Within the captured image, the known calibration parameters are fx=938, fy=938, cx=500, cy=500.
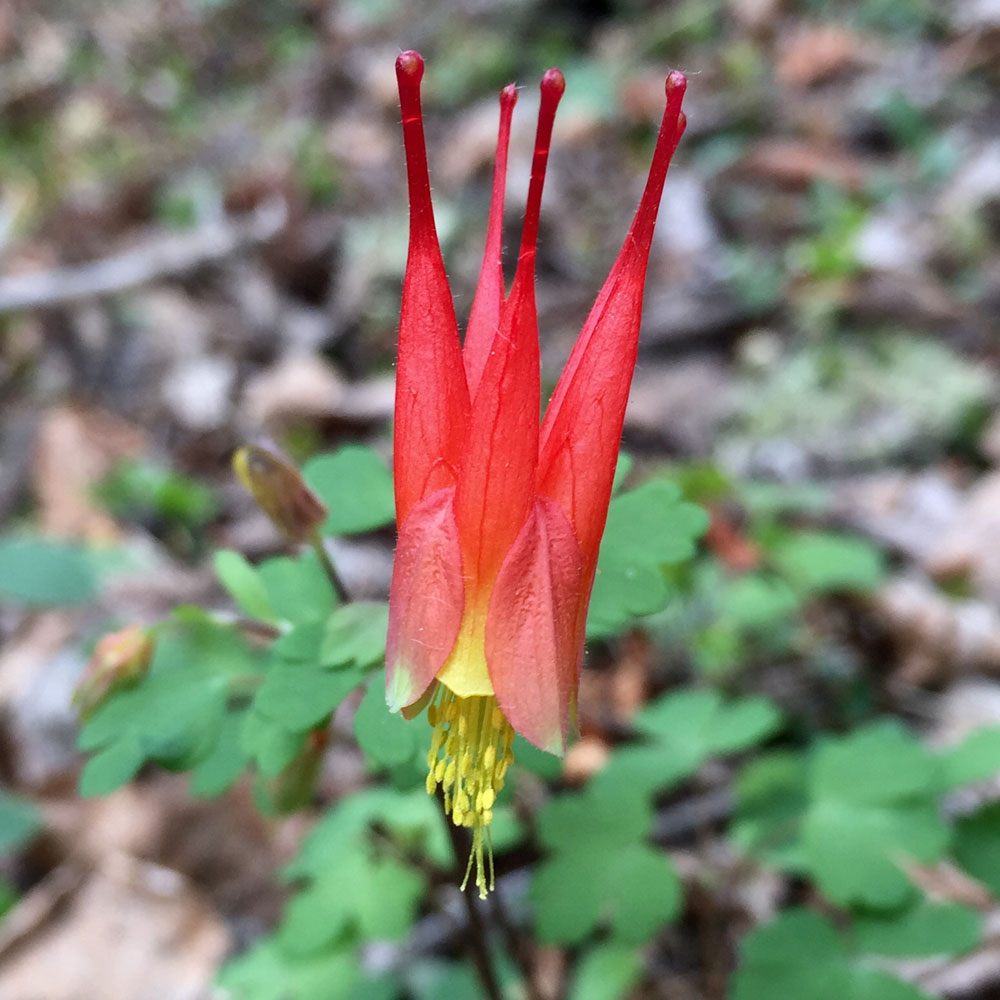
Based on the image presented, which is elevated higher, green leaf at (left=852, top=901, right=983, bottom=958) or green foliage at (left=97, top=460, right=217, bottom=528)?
green foliage at (left=97, top=460, right=217, bottom=528)

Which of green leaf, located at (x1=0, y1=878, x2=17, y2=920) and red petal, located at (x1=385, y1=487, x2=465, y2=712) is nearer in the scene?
red petal, located at (x1=385, y1=487, x2=465, y2=712)

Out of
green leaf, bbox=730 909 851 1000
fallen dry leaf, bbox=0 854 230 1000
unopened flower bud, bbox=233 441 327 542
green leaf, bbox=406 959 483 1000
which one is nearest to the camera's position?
unopened flower bud, bbox=233 441 327 542

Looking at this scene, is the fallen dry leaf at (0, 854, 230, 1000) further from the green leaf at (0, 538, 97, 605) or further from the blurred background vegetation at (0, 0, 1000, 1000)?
the green leaf at (0, 538, 97, 605)

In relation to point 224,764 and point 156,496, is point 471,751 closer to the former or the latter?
point 224,764

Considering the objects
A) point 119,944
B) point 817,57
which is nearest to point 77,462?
point 119,944

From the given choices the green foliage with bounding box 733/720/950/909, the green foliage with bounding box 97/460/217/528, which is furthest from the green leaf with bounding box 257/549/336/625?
the green foliage with bounding box 97/460/217/528

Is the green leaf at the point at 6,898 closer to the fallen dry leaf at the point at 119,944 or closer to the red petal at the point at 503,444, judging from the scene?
the fallen dry leaf at the point at 119,944
